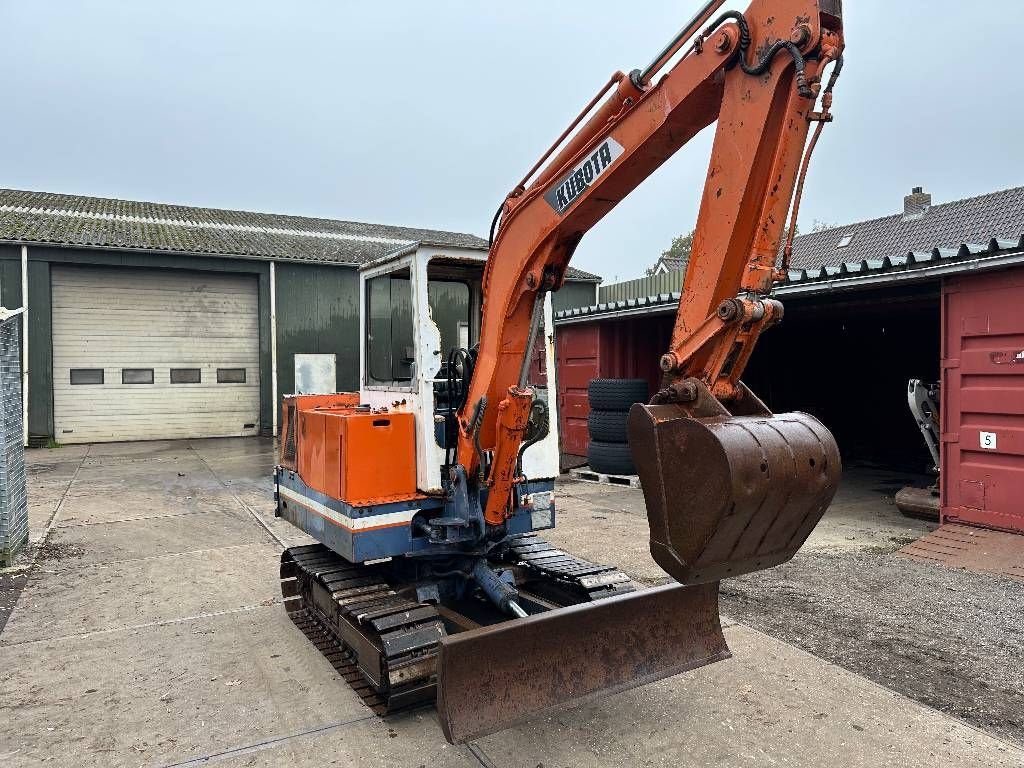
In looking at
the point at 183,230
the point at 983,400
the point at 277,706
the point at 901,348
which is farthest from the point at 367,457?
the point at 183,230

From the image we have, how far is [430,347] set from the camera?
429 centimetres

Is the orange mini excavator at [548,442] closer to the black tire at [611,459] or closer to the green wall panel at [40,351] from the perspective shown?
the black tire at [611,459]

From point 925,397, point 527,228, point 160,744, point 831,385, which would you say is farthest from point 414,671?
point 831,385

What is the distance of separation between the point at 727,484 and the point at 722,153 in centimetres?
139

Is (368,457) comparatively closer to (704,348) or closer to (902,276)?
(704,348)

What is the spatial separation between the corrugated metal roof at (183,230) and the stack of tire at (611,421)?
22.2 ft

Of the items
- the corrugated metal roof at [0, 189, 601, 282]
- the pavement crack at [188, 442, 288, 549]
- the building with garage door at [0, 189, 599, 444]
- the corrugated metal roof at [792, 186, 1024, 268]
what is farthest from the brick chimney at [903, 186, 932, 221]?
the pavement crack at [188, 442, 288, 549]

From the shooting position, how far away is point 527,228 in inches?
155

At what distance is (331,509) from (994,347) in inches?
269

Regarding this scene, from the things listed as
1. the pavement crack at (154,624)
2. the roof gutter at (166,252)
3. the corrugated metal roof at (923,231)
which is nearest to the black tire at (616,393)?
the pavement crack at (154,624)

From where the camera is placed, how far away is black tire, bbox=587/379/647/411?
11.6 m

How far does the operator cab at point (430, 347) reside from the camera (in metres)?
4.34

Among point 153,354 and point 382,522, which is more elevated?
point 153,354

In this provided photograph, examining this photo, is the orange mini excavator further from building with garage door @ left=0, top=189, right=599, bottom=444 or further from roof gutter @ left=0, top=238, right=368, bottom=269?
roof gutter @ left=0, top=238, right=368, bottom=269
